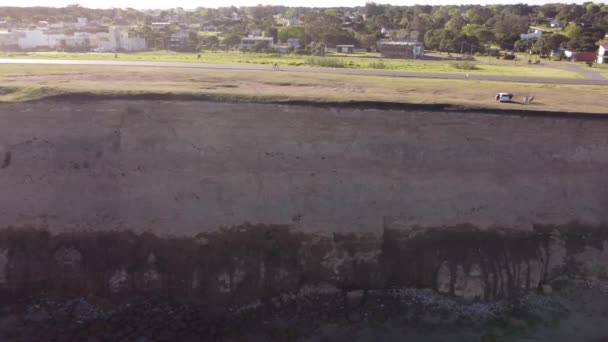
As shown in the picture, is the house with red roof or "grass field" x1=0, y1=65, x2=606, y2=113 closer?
"grass field" x1=0, y1=65, x2=606, y2=113

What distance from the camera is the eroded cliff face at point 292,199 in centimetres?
1218

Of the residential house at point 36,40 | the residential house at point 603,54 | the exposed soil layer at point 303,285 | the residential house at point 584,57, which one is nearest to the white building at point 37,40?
the residential house at point 36,40

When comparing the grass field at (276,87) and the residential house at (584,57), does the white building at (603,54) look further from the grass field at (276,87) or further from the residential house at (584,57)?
the grass field at (276,87)

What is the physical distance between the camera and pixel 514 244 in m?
12.8

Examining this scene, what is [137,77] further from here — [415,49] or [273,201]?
[415,49]

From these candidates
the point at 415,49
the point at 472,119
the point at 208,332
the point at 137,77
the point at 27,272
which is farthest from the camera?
the point at 415,49

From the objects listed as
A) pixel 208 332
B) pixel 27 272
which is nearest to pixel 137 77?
pixel 27 272

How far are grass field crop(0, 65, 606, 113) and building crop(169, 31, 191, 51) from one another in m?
22.5

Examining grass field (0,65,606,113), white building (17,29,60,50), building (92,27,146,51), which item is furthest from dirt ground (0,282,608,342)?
white building (17,29,60,50)

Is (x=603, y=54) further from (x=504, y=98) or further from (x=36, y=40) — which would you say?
(x=36, y=40)

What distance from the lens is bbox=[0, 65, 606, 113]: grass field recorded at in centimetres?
1458

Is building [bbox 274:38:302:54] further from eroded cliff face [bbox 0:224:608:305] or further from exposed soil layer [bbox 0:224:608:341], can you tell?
exposed soil layer [bbox 0:224:608:341]

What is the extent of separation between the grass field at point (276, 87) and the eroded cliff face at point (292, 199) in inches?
45.5

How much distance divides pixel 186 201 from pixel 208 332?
3.77 metres
